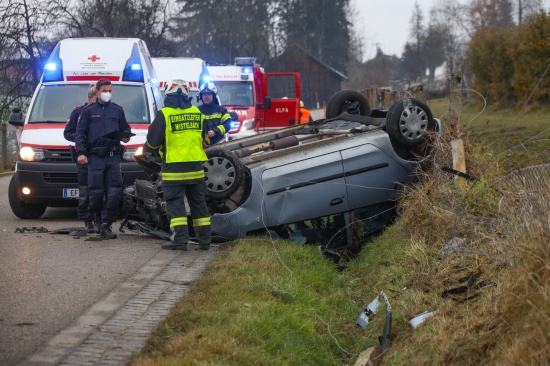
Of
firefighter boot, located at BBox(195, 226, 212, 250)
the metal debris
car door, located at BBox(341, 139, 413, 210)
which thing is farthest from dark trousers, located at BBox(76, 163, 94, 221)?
car door, located at BBox(341, 139, 413, 210)

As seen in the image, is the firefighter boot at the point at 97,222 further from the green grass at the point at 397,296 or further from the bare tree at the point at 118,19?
the bare tree at the point at 118,19

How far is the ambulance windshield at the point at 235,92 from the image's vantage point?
23125mm

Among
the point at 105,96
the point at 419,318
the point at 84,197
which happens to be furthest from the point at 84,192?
the point at 419,318

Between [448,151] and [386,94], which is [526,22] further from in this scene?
[448,151]

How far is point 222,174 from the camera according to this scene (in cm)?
974

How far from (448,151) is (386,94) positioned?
8.66 meters

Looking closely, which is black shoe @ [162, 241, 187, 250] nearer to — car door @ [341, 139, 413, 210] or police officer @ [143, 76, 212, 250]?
police officer @ [143, 76, 212, 250]

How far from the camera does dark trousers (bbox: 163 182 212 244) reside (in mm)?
9500

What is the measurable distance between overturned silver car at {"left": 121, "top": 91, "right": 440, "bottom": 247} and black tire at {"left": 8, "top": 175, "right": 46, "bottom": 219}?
7.90 ft

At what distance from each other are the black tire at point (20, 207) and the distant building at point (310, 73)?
2399 inches

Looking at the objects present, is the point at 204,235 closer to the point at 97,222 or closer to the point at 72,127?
the point at 97,222

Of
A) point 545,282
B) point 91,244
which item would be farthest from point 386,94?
point 545,282

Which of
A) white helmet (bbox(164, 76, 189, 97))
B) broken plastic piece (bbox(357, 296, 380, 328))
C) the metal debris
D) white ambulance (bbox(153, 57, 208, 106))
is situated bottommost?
broken plastic piece (bbox(357, 296, 380, 328))

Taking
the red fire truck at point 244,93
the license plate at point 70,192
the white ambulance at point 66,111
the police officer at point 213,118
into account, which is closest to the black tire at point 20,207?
the white ambulance at point 66,111
